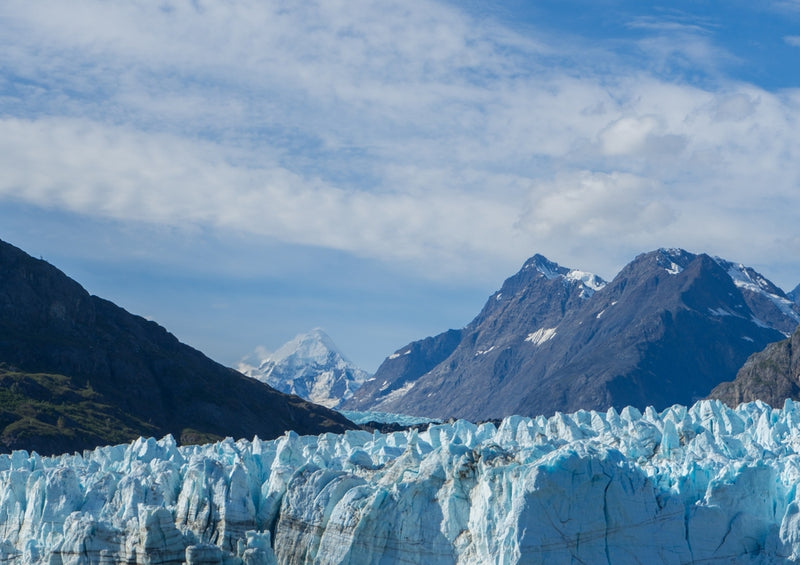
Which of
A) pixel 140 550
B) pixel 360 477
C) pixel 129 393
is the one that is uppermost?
pixel 129 393

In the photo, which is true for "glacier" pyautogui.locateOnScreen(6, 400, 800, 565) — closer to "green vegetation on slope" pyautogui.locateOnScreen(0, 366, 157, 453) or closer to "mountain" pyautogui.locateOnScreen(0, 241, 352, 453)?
"green vegetation on slope" pyautogui.locateOnScreen(0, 366, 157, 453)

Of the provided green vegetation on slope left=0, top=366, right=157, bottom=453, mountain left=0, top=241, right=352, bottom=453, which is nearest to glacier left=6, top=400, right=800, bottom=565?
green vegetation on slope left=0, top=366, right=157, bottom=453

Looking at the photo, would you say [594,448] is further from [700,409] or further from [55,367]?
[55,367]

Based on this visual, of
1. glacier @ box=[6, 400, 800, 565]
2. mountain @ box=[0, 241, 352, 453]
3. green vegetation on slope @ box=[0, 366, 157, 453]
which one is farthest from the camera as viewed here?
mountain @ box=[0, 241, 352, 453]

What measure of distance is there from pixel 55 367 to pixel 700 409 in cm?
11397

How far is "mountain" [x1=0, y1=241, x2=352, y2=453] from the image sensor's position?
510 feet

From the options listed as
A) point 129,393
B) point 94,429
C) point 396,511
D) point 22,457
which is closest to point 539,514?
point 396,511

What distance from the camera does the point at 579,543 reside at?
5491cm

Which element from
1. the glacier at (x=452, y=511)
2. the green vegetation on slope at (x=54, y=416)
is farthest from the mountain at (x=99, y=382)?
the glacier at (x=452, y=511)

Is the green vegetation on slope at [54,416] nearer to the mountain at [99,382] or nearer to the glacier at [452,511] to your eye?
the mountain at [99,382]

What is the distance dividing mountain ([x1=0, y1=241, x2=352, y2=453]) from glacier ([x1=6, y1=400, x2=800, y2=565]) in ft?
282

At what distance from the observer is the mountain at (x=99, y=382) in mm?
155500

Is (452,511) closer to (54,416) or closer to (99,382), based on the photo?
(54,416)

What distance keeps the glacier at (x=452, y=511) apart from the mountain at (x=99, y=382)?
85968 millimetres
